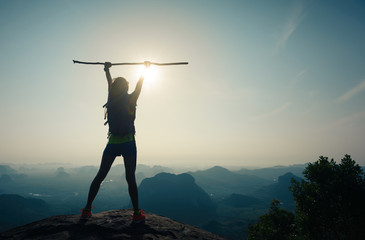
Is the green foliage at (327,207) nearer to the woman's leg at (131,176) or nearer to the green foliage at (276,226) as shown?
the green foliage at (276,226)

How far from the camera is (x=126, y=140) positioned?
18.0 ft

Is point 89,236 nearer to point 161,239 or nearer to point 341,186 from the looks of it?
point 161,239

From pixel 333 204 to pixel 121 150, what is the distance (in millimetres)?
22655

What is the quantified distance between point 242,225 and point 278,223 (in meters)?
165

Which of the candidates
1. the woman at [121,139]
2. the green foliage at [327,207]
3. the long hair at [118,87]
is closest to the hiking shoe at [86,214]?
the woman at [121,139]

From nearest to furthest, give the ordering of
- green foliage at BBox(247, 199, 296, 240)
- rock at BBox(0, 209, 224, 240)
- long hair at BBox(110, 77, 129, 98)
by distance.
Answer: rock at BBox(0, 209, 224, 240), long hair at BBox(110, 77, 129, 98), green foliage at BBox(247, 199, 296, 240)

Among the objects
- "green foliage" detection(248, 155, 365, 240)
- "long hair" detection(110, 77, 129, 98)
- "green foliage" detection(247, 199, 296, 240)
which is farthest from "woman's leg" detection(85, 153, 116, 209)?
"green foliage" detection(247, 199, 296, 240)

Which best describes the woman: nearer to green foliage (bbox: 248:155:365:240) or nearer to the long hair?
the long hair

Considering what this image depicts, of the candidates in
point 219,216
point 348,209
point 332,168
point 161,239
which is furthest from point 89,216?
point 219,216

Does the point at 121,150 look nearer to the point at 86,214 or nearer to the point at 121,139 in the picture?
the point at 121,139

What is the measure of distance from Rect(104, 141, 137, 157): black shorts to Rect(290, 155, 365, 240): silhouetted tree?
2109 cm

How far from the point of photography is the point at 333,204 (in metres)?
18.0

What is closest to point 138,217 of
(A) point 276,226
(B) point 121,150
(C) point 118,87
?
(B) point 121,150

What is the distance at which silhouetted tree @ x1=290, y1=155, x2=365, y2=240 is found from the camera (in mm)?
17078
